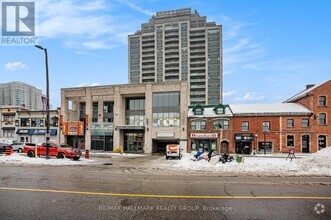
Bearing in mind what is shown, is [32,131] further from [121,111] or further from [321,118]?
[321,118]

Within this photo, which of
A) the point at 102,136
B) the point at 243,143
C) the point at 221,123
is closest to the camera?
the point at 243,143

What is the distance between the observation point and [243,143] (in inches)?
1459

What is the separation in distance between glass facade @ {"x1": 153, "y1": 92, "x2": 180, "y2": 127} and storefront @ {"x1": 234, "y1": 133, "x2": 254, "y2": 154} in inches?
401

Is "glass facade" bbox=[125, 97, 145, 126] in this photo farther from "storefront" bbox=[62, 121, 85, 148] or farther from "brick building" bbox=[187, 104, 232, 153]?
"brick building" bbox=[187, 104, 232, 153]

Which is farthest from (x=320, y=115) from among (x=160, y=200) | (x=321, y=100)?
(x=160, y=200)

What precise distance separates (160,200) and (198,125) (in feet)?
103

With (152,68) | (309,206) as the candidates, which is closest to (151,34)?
(152,68)

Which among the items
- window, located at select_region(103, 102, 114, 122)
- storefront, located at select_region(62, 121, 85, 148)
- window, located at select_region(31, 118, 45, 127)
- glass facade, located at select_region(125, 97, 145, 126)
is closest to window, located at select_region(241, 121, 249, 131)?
glass facade, located at select_region(125, 97, 145, 126)

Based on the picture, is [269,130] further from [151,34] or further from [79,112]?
[151,34]

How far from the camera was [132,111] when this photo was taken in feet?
141

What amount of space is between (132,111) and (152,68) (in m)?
68.8

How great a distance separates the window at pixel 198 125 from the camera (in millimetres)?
38250

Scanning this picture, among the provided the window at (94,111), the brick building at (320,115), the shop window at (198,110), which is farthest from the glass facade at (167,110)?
the brick building at (320,115)

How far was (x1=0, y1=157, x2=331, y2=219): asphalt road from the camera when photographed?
6051 mm
